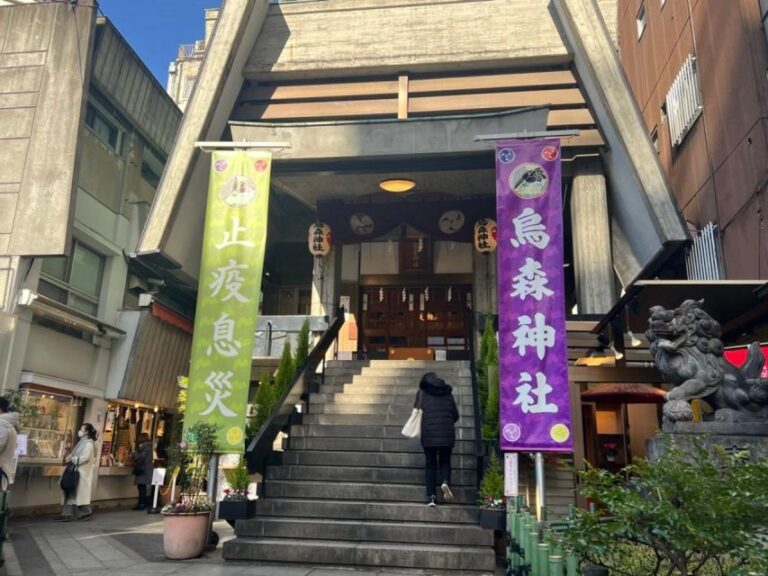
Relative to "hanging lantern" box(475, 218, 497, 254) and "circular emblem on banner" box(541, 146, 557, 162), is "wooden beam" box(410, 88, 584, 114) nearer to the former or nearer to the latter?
"hanging lantern" box(475, 218, 497, 254)

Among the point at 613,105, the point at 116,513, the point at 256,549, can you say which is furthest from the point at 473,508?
the point at 116,513

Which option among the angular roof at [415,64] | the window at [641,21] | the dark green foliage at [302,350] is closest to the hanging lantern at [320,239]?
the angular roof at [415,64]

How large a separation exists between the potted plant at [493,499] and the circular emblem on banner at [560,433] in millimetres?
794

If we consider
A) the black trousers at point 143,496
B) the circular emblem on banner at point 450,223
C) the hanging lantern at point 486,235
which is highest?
the circular emblem on banner at point 450,223

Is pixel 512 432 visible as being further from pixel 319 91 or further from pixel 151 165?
pixel 151 165

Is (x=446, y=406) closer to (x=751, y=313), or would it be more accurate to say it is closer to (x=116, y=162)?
(x=751, y=313)

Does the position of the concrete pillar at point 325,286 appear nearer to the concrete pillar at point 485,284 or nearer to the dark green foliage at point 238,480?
the concrete pillar at point 485,284

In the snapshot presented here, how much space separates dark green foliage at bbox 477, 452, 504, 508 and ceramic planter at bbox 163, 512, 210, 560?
3.43m

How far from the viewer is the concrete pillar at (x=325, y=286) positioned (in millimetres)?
15117

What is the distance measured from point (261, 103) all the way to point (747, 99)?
10175 millimetres

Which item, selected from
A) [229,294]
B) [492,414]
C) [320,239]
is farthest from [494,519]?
[320,239]

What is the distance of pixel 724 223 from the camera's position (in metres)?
11.5

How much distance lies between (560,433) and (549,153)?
4.10 meters

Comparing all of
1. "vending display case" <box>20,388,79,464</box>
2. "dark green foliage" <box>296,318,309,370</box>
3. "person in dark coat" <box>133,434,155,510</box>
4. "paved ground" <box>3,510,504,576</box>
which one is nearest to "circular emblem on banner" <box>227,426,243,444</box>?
"paved ground" <box>3,510,504,576</box>
